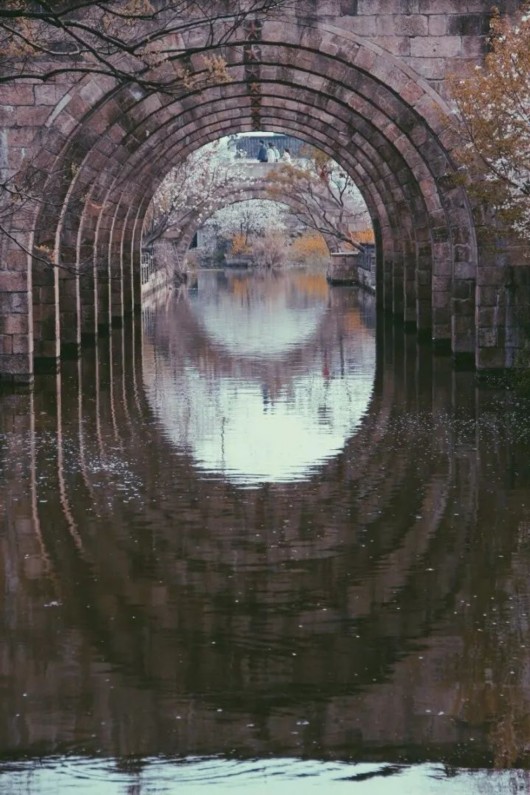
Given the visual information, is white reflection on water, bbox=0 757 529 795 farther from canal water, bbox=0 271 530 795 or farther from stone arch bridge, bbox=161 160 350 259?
stone arch bridge, bbox=161 160 350 259

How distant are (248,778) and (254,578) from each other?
10.2ft

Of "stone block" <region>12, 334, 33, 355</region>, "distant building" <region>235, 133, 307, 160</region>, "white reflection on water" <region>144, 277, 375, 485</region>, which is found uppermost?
"distant building" <region>235, 133, 307, 160</region>

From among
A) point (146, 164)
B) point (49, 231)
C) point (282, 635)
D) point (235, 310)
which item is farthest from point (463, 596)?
point (235, 310)

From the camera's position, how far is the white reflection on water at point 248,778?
5.45 metres

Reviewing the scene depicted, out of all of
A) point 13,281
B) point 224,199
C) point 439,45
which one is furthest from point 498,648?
point 224,199

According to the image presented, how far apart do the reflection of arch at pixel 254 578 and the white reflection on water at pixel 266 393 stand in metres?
0.38

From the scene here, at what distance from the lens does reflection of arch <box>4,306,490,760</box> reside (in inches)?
257

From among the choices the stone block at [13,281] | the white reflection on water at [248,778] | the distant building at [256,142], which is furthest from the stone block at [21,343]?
the distant building at [256,142]

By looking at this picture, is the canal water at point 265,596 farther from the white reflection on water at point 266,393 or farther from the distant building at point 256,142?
the distant building at point 256,142

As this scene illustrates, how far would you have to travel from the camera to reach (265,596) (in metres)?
8.25

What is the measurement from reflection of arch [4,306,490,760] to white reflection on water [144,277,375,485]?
380mm

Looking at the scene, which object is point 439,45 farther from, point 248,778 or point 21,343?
point 248,778

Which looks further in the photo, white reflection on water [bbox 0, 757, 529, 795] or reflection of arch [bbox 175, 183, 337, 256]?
reflection of arch [bbox 175, 183, 337, 256]

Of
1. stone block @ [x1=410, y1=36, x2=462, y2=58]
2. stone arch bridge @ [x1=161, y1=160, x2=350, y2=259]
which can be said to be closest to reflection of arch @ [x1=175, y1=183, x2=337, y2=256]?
stone arch bridge @ [x1=161, y1=160, x2=350, y2=259]
